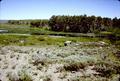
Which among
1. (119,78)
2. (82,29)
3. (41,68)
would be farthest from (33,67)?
(82,29)

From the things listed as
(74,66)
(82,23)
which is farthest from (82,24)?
(74,66)

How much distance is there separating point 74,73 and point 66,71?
990mm

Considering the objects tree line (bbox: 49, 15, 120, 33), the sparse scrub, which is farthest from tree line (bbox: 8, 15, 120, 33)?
the sparse scrub

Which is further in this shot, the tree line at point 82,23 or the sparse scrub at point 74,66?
the tree line at point 82,23

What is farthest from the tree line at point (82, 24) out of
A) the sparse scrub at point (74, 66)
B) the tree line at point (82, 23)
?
the sparse scrub at point (74, 66)

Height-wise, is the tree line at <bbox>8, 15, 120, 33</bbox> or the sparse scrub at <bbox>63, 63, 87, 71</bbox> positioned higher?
the tree line at <bbox>8, 15, 120, 33</bbox>

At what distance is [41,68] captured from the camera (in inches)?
782

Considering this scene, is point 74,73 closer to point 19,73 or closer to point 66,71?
point 66,71

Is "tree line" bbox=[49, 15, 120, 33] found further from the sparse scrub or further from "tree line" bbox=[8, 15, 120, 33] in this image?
the sparse scrub

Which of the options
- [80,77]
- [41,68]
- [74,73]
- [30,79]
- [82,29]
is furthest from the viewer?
[82,29]

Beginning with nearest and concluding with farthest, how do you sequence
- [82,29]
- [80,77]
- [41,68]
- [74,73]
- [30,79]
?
[30,79], [80,77], [74,73], [41,68], [82,29]

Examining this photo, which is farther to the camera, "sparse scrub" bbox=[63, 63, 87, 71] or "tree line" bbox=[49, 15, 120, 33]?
"tree line" bbox=[49, 15, 120, 33]

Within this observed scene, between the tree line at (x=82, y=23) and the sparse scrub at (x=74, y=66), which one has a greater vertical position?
the tree line at (x=82, y=23)

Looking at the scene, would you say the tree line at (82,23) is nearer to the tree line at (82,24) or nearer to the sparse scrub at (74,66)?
the tree line at (82,24)
